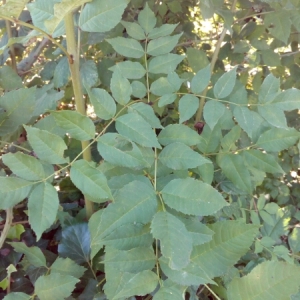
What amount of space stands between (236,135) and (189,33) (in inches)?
24.7

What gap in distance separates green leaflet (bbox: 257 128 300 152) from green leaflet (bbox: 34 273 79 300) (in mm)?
405

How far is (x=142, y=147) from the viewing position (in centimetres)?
54

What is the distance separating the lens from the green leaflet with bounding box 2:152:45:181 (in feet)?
1.57

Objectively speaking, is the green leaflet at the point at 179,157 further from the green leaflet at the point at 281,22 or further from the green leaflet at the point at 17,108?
the green leaflet at the point at 281,22

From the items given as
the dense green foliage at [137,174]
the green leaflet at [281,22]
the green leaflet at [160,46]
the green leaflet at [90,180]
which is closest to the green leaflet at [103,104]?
the dense green foliage at [137,174]

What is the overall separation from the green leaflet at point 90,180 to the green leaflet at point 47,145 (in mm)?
33

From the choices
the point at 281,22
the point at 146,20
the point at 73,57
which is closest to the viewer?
the point at 73,57

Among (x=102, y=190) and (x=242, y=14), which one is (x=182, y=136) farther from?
(x=242, y=14)

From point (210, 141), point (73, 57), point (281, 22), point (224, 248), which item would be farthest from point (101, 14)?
point (281, 22)

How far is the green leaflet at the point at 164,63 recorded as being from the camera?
2.17ft

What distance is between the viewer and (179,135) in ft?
1.81

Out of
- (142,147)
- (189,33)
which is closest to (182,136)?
(142,147)

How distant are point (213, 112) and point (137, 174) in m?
0.18

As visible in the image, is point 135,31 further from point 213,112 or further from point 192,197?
point 192,197
